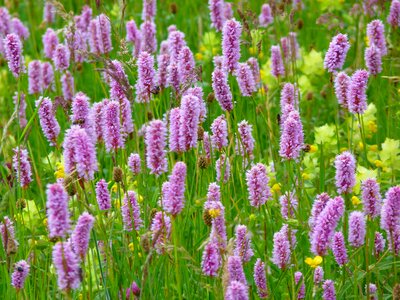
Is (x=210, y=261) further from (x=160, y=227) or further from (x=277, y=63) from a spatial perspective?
(x=277, y=63)

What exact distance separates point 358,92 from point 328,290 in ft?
2.22

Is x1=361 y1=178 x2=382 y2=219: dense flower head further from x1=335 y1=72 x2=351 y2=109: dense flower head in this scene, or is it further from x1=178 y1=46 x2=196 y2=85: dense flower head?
x1=178 y1=46 x2=196 y2=85: dense flower head

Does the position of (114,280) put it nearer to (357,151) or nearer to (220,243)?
(220,243)

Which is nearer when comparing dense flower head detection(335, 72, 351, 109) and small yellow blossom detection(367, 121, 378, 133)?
dense flower head detection(335, 72, 351, 109)

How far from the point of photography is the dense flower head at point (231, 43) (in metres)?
3.04

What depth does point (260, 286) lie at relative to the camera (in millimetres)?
2561

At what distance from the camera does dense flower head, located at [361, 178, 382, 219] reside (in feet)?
8.34

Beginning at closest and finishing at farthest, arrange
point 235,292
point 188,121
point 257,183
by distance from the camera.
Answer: point 235,292 → point 188,121 → point 257,183

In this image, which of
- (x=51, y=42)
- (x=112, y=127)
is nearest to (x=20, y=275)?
(x=112, y=127)

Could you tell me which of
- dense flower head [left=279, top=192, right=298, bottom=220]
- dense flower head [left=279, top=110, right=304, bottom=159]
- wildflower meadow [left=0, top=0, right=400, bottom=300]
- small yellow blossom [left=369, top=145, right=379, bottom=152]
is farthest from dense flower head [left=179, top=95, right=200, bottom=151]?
small yellow blossom [left=369, top=145, right=379, bottom=152]

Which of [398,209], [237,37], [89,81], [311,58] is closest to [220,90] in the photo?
[237,37]

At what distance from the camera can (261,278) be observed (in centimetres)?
255

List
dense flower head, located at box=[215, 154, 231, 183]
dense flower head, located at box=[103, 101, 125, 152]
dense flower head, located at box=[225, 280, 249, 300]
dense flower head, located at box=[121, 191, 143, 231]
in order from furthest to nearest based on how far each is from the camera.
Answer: dense flower head, located at box=[215, 154, 231, 183] → dense flower head, located at box=[121, 191, 143, 231] → dense flower head, located at box=[103, 101, 125, 152] → dense flower head, located at box=[225, 280, 249, 300]

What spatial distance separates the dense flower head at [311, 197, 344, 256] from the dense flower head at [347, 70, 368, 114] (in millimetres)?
631
